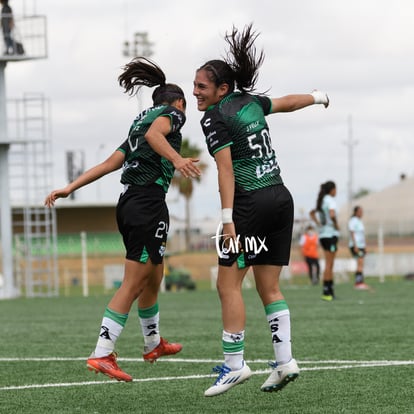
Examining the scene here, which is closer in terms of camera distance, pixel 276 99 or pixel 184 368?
pixel 276 99

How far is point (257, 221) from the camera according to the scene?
6.74 m

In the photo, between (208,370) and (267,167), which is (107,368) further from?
(267,167)

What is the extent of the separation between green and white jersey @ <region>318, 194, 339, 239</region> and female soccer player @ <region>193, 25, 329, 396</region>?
11626 millimetres

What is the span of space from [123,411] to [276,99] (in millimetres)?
2238

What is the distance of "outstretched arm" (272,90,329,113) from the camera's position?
7055 mm

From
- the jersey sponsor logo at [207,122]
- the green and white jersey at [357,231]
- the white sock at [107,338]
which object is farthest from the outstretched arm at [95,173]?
the green and white jersey at [357,231]

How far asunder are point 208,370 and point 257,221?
2.13 meters

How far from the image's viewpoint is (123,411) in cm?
650

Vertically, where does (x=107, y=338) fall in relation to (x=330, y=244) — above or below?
below

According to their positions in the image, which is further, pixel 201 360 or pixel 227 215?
pixel 201 360

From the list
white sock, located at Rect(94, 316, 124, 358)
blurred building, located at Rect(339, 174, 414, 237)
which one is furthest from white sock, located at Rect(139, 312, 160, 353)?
blurred building, located at Rect(339, 174, 414, 237)

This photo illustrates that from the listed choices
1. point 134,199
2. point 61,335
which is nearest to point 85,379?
point 134,199

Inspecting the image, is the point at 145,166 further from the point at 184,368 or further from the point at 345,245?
the point at 345,245

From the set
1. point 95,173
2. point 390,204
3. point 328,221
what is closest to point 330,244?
point 328,221
